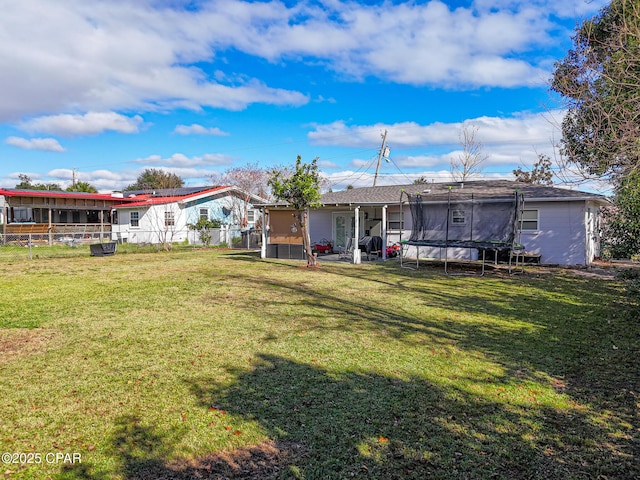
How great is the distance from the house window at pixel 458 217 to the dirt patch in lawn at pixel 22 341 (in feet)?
41.1

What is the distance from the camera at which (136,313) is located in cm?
730

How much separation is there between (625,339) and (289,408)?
5253mm

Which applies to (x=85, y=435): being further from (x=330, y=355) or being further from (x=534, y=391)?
(x=534, y=391)

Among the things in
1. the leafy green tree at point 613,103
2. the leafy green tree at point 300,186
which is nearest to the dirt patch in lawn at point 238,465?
the leafy green tree at point 613,103

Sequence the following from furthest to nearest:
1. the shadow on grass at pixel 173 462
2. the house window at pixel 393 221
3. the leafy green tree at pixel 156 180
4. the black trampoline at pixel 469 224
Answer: the leafy green tree at pixel 156 180, the house window at pixel 393 221, the black trampoline at pixel 469 224, the shadow on grass at pixel 173 462

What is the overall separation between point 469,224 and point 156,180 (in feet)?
140

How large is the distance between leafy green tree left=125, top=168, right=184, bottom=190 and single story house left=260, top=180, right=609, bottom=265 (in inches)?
1210

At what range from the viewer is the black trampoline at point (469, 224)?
12648 mm

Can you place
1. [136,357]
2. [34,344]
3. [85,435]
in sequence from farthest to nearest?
[34,344] → [136,357] → [85,435]

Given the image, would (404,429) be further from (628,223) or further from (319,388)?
(628,223)

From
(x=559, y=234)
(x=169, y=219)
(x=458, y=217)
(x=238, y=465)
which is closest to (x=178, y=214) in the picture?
(x=169, y=219)

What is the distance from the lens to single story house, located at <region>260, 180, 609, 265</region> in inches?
576

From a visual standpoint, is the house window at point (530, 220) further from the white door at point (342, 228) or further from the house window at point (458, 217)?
the white door at point (342, 228)

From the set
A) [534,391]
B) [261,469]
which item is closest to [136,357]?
[261,469]
